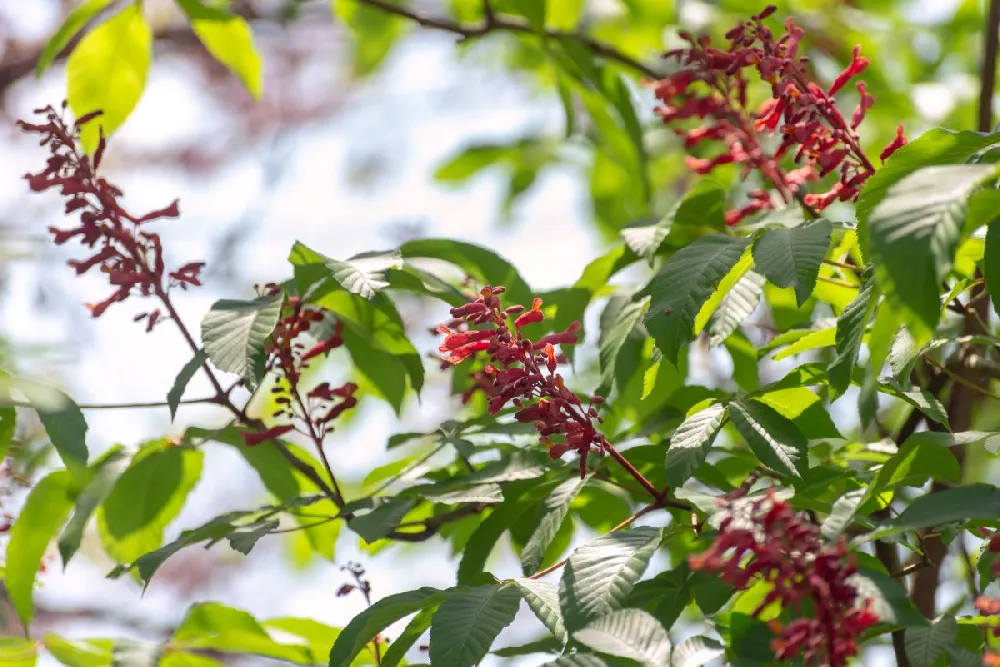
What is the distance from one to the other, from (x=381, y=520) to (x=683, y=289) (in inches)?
16.3

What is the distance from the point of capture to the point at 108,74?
69.5 inches

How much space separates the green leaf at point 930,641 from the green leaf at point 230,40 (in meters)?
1.49

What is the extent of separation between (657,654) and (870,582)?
173 mm

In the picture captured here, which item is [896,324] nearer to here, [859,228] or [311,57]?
[859,228]

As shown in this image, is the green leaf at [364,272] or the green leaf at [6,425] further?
the green leaf at [6,425]

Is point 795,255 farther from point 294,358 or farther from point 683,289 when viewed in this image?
point 294,358

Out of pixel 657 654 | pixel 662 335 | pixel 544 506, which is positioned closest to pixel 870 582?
pixel 657 654

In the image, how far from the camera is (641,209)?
228 cm

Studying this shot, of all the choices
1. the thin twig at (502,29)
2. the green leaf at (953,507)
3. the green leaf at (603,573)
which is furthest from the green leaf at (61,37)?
the green leaf at (953,507)

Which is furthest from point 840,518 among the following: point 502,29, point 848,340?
point 502,29

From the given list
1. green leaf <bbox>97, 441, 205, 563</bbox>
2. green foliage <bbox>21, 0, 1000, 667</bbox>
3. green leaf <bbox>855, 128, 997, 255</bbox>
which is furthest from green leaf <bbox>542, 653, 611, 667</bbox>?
green leaf <bbox>97, 441, 205, 563</bbox>

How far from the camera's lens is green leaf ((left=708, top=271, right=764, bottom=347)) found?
115 centimetres

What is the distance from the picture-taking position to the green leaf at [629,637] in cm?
85

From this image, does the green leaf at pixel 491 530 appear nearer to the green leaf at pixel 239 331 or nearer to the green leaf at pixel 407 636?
the green leaf at pixel 407 636
